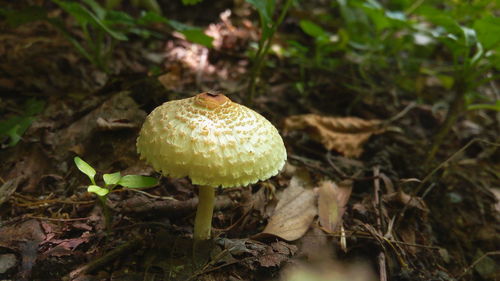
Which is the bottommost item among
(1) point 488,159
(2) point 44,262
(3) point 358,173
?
(1) point 488,159

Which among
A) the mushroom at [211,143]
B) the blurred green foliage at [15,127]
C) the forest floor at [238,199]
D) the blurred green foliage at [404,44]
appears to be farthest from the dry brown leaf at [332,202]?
the blurred green foliage at [15,127]

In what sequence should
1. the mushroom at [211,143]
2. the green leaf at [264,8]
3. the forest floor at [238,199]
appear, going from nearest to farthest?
the mushroom at [211,143] < the forest floor at [238,199] < the green leaf at [264,8]

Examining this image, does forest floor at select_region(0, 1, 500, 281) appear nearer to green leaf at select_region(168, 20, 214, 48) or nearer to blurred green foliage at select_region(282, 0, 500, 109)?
green leaf at select_region(168, 20, 214, 48)

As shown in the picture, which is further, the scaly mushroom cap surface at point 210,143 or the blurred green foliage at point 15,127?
the blurred green foliage at point 15,127

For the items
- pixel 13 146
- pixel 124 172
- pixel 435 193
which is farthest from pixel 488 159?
pixel 13 146

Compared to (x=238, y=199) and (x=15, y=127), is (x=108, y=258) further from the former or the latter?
(x=15, y=127)

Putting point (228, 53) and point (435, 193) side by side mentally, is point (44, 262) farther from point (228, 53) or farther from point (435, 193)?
point (228, 53)

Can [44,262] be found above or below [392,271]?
above

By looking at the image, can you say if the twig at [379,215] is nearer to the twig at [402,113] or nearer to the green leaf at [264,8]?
the twig at [402,113]
